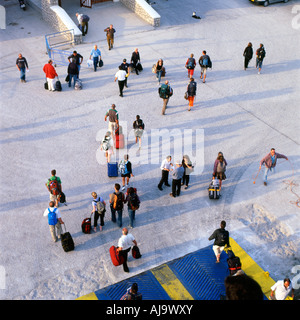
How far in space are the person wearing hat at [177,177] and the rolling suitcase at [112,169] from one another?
2.04 meters

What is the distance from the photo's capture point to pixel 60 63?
21.9 metres

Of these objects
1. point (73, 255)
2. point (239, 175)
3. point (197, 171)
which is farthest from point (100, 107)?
point (73, 255)

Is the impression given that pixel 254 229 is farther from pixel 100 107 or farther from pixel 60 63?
pixel 60 63

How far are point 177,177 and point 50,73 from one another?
8355 millimetres

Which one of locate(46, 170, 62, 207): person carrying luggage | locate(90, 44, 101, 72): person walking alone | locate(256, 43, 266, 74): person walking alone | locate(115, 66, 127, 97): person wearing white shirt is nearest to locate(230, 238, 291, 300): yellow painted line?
locate(46, 170, 62, 207): person carrying luggage

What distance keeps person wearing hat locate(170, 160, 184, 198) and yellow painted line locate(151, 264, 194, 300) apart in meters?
2.91

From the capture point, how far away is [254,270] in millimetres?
12297

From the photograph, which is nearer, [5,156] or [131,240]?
[131,240]

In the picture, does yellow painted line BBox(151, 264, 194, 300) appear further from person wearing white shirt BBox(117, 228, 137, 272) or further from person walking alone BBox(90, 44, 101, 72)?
person walking alone BBox(90, 44, 101, 72)

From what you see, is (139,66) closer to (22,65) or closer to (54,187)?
(22,65)

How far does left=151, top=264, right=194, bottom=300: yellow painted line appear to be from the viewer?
1142 centimetres

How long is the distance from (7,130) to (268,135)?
10318 mm

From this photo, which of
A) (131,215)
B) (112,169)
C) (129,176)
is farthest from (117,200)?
(112,169)

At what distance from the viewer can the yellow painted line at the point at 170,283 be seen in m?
11.4
